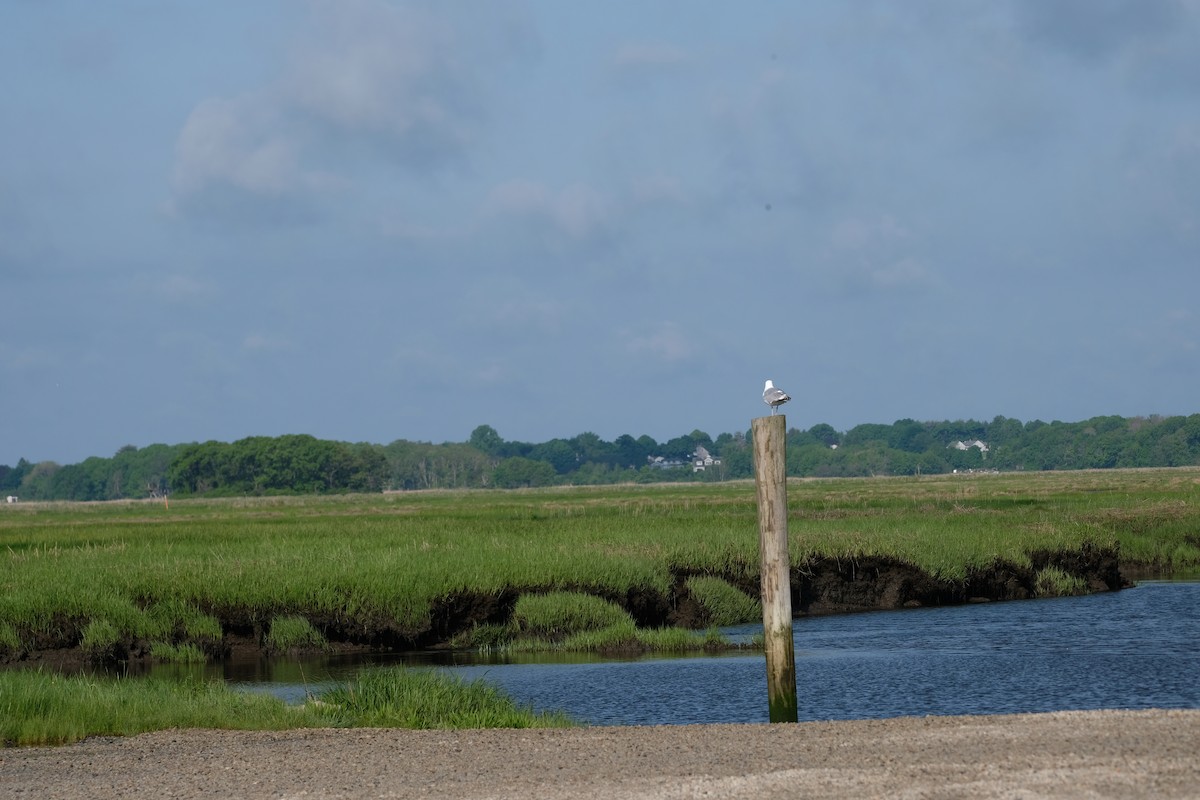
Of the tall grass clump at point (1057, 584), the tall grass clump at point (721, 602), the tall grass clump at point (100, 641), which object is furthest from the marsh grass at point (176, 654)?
the tall grass clump at point (1057, 584)

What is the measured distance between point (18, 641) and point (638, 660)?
407 inches

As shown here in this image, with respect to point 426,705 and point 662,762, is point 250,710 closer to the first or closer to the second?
point 426,705

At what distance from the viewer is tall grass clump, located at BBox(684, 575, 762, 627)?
27.1m

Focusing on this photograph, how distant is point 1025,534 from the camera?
113 ft

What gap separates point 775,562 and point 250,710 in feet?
18.2

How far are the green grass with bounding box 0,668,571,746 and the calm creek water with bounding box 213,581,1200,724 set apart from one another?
8.16ft

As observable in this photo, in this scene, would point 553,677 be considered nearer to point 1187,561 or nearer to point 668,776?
point 668,776

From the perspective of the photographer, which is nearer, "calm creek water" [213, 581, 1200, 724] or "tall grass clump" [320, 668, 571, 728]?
"tall grass clump" [320, 668, 571, 728]

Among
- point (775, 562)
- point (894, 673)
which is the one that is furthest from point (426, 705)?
point (894, 673)

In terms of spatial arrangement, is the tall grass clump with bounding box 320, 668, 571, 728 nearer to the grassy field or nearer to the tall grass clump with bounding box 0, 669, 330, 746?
the tall grass clump with bounding box 0, 669, 330, 746

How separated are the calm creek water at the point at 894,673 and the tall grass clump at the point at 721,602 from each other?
626 millimetres

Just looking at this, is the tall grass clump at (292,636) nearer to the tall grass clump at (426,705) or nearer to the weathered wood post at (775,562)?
the tall grass clump at (426,705)

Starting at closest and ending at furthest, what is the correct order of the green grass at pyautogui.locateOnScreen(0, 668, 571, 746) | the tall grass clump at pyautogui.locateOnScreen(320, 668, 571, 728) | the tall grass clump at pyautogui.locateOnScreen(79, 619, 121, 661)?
1. the green grass at pyautogui.locateOnScreen(0, 668, 571, 746)
2. the tall grass clump at pyautogui.locateOnScreen(320, 668, 571, 728)
3. the tall grass clump at pyautogui.locateOnScreen(79, 619, 121, 661)

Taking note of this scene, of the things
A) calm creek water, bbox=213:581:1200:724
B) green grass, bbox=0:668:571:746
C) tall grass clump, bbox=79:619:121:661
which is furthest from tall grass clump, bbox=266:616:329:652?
green grass, bbox=0:668:571:746
